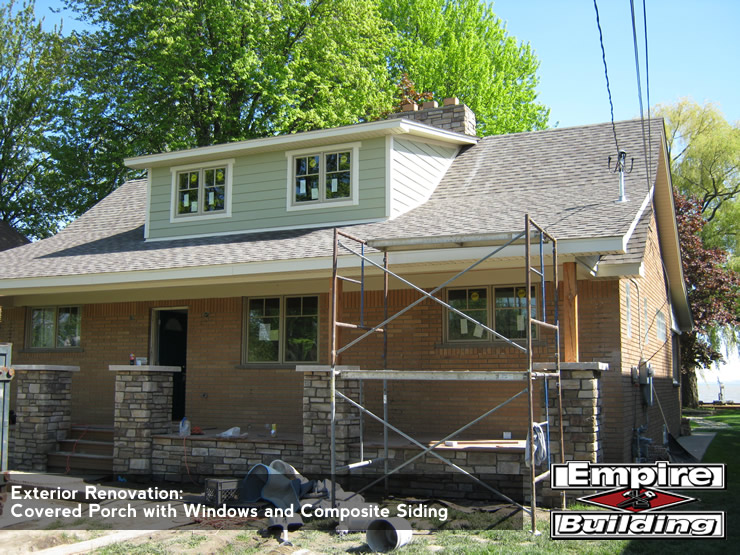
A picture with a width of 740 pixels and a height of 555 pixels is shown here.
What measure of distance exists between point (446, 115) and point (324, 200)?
13.3 feet

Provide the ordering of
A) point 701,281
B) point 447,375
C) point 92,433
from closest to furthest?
point 447,375
point 92,433
point 701,281

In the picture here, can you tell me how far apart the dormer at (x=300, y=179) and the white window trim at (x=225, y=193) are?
20mm

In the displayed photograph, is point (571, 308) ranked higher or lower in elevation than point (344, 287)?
lower

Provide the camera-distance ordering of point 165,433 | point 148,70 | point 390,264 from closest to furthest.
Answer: point 390,264 → point 165,433 → point 148,70

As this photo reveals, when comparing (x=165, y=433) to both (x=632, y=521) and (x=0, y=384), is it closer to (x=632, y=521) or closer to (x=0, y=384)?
(x=0, y=384)

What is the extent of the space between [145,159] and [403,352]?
689 centimetres

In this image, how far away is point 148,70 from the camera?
22953 millimetres

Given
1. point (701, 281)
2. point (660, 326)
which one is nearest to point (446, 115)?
point (660, 326)

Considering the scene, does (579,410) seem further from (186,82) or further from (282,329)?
(186,82)

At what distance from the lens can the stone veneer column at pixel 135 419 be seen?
36.4 feet

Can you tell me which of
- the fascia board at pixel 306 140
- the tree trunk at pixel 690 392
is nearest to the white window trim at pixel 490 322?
the fascia board at pixel 306 140

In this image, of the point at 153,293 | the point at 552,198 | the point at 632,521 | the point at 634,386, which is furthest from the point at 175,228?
the point at 632,521

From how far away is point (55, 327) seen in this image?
49.6 ft

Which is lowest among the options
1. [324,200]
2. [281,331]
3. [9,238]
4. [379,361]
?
[379,361]
